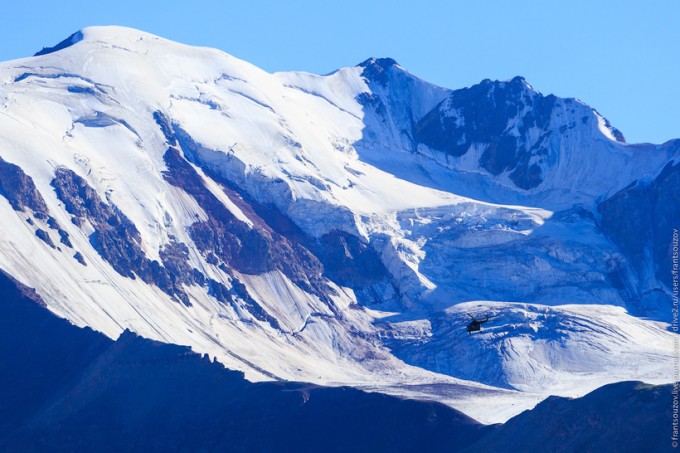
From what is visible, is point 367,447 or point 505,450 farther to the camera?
point 367,447

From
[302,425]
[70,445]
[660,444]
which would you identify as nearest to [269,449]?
[302,425]

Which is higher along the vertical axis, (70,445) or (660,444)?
(660,444)

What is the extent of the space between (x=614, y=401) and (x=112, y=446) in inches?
1952

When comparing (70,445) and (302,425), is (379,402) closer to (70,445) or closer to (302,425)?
(302,425)

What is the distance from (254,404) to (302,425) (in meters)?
7.19

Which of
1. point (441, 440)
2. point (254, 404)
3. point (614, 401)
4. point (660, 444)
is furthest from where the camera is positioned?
point (254, 404)

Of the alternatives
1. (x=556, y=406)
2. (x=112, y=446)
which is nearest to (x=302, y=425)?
(x=112, y=446)

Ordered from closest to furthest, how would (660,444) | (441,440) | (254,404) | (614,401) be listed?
(660,444) → (614,401) → (441,440) → (254,404)

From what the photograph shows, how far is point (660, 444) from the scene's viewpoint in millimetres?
157875

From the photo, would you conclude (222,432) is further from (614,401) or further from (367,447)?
(614,401)

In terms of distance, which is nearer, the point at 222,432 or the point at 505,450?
the point at 505,450

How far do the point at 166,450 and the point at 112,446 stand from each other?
195 inches

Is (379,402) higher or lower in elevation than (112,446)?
higher

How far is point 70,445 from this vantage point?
193 metres
